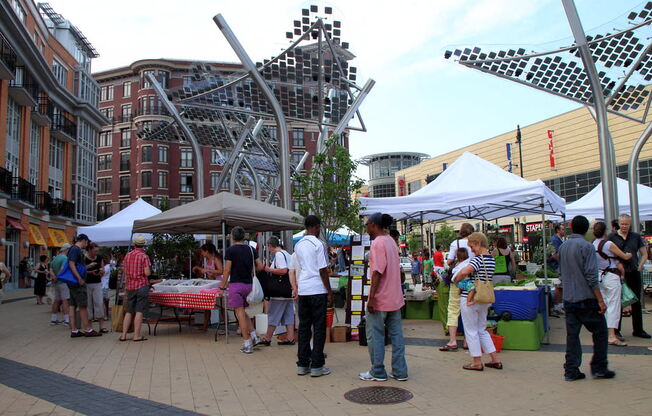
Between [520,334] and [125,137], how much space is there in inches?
2684

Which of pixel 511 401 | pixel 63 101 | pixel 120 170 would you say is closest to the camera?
pixel 511 401

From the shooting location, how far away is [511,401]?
5.23 m

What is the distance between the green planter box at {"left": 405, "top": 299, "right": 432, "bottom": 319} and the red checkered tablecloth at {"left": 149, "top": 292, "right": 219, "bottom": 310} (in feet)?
14.3

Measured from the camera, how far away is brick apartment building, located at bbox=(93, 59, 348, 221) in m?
66.6

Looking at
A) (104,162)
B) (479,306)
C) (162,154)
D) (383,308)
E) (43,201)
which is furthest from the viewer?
(104,162)

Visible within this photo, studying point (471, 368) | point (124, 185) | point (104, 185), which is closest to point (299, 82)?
point (471, 368)

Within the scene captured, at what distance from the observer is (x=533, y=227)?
177ft

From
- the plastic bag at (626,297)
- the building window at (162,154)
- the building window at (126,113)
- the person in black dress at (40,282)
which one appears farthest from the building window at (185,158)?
the plastic bag at (626,297)

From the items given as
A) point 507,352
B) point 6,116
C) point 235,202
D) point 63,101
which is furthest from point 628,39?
point 63,101

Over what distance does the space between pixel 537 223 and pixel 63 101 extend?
44453 millimetres

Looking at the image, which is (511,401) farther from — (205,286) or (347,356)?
(205,286)

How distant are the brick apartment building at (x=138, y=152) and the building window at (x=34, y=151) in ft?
94.1

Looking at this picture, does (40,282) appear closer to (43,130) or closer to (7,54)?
(7,54)

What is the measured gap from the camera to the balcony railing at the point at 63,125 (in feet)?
129
